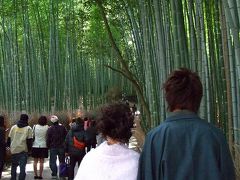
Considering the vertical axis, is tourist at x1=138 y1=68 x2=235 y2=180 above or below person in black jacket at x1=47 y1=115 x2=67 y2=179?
above

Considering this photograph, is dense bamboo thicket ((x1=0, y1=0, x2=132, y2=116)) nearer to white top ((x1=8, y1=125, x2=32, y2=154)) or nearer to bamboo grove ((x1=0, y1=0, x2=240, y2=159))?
bamboo grove ((x1=0, y1=0, x2=240, y2=159))

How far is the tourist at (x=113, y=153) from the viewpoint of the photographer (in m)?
2.06

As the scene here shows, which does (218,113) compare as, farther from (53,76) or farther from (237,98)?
(53,76)

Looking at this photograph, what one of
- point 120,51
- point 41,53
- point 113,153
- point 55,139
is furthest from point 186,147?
point 41,53

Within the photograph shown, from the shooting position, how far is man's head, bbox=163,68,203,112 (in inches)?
76.5

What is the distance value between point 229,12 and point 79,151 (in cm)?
367

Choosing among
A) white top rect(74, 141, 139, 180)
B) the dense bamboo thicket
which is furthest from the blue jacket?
the dense bamboo thicket

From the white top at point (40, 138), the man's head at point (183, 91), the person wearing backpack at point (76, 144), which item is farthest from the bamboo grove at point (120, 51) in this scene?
the white top at point (40, 138)

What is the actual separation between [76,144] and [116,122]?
Answer: 14.3ft

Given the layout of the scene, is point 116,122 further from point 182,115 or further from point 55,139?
point 55,139

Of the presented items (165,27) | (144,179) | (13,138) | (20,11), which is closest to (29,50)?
(20,11)

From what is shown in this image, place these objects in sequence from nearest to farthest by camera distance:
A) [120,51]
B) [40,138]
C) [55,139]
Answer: [55,139], [40,138], [120,51]

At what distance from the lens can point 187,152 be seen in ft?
6.17

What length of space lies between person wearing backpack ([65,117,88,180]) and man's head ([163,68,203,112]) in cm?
454
